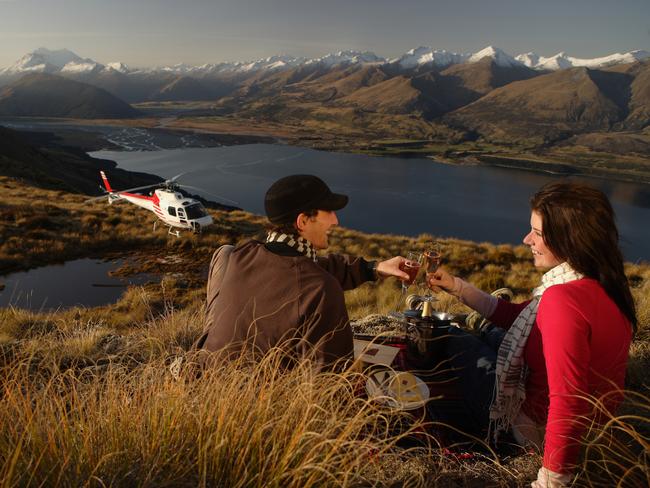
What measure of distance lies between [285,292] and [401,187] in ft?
229

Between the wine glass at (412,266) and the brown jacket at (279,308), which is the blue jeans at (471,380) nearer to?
the wine glass at (412,266)

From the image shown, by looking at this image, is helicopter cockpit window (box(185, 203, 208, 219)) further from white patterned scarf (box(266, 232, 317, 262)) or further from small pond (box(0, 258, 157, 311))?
white patterned scarf (box(266, 232, 317, 262))

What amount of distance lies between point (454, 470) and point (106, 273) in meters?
14.1

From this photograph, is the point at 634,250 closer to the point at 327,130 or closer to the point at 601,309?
the point at 601,309

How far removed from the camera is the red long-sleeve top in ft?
4.80

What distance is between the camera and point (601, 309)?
156 centimetres

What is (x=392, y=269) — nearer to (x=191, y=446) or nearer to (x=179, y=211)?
(x=191, y=446)

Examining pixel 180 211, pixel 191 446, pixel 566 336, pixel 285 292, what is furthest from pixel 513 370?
pixel 180 211

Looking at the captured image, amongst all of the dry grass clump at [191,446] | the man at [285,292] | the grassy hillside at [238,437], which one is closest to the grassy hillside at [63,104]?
the man at [285,292]

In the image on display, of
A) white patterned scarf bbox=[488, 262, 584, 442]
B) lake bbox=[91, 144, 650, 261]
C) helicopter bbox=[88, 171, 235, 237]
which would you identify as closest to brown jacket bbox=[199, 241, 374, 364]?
white patterned scarf bbox=[488, 262, 584, 442]

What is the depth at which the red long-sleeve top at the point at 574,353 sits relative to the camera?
1463 millimetres

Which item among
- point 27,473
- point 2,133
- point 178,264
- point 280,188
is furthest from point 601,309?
point 2,133

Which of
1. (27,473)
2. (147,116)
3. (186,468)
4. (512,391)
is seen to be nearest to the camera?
(27,473)

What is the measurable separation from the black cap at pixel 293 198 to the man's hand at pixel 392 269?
0.78m
